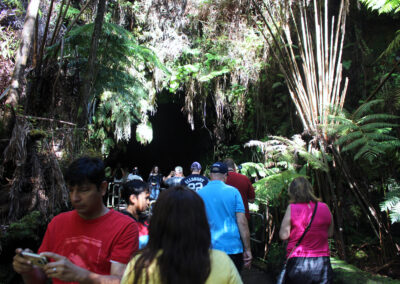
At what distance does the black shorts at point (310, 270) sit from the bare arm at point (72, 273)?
6.87ft

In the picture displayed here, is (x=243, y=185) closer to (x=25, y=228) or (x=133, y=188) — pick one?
(x=133, y=188)

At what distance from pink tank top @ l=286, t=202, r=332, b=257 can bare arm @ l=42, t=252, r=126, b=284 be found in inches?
81.3

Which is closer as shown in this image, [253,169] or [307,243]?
[307,243]

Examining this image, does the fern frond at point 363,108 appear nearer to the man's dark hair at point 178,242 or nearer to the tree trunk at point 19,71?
the man's dark hair at point 178,242

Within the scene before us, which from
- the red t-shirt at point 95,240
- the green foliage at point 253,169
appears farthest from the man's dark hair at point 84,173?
the green foliage at point 253,169

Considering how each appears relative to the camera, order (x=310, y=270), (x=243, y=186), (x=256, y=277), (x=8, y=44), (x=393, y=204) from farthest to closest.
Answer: (x=8, y=44)
(x=256, y=277)
(x=243, y=186)
(x=393, y=204)
(x=310, y=270)

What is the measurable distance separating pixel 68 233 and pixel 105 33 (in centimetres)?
493

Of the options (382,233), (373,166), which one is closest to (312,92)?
(373,166)

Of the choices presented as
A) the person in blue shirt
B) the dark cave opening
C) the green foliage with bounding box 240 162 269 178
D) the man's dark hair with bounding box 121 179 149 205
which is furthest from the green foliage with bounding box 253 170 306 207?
the dark cave opening

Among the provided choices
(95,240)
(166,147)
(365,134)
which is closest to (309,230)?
(95,240)

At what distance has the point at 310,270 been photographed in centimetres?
328

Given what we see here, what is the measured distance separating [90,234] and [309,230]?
2213mm

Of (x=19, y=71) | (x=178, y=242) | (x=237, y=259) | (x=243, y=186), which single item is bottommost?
(x=237, y=259)

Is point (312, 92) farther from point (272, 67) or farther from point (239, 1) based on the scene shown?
point (239, 1)
